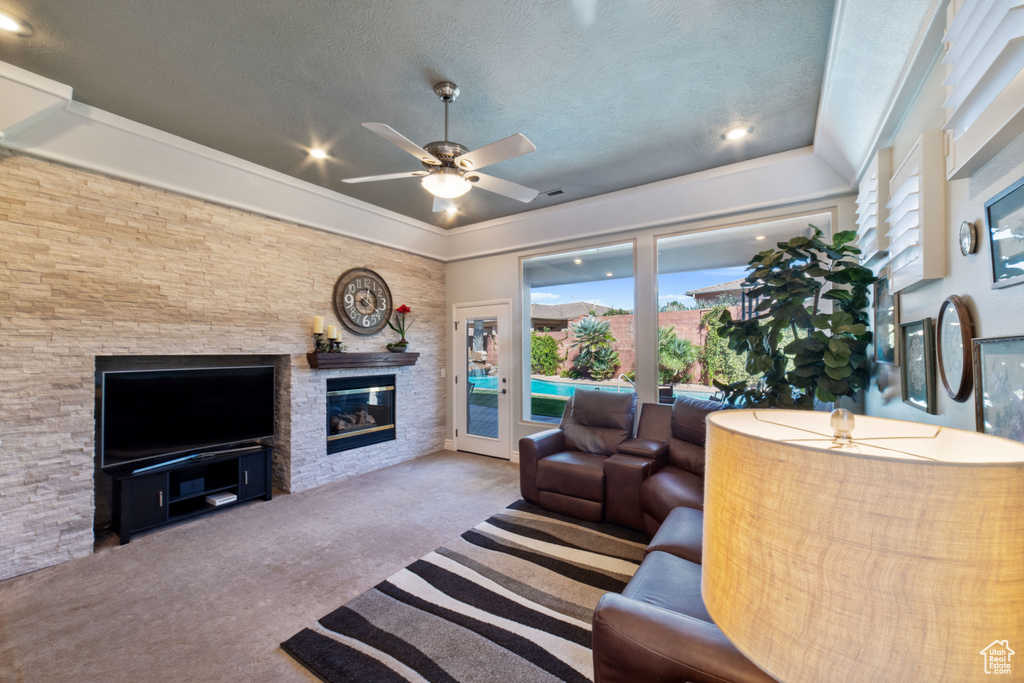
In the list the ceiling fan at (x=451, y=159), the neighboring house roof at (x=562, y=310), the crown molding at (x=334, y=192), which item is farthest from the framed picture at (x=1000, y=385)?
the neighboring house roof at (x=562, y=310)

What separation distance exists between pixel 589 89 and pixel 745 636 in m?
2.81

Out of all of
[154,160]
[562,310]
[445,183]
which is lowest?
[562,310]

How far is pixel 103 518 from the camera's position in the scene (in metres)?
3.08

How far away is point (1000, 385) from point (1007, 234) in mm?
400

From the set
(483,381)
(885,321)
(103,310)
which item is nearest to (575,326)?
(483,381)

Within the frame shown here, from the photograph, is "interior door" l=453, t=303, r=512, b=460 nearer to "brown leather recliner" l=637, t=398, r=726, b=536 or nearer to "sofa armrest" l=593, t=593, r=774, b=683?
"brown leather recliner" l=637, t=398, r=726, b=536

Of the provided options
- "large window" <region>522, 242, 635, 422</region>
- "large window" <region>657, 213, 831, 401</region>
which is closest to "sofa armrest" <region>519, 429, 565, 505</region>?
"large window" <region>522, 242, 635, 422</region>

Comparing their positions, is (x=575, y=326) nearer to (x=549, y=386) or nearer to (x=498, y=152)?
(x=549, y=386)

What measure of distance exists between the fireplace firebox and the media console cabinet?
69 centimetres

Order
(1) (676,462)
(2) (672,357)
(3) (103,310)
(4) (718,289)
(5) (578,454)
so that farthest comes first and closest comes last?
(2) (672,357), (4) (718,289), (5) (578,454), (1) (676,462), (3) (103,310)

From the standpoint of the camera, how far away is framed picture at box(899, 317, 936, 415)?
5.37 feet

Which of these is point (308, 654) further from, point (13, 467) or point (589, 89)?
point (589, 89)

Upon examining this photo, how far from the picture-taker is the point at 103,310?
289cm

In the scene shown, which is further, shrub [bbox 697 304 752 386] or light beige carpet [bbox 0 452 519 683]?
shrub [bbox 697 304 752 386]
